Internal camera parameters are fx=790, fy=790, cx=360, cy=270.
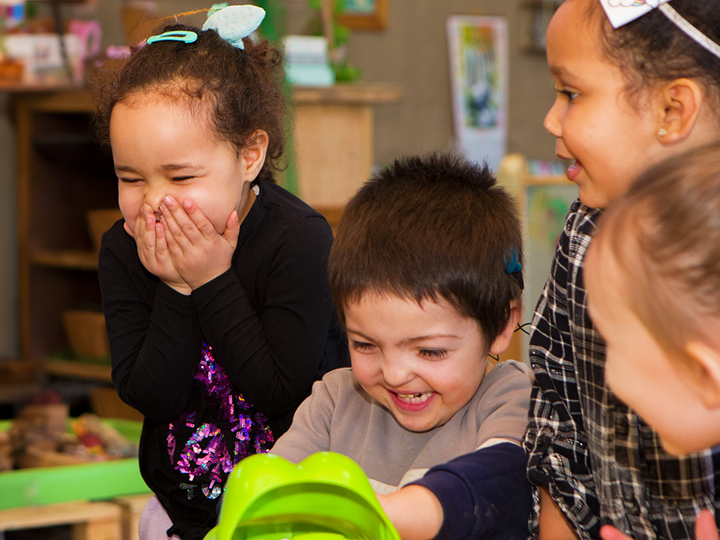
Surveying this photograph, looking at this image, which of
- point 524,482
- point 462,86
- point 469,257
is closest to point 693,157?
point 469,257

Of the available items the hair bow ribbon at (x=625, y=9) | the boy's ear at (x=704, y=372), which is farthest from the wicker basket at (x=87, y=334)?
the boy's ear at (x=704, y=372)

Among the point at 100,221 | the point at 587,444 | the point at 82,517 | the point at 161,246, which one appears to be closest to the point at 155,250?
the point at 161,246

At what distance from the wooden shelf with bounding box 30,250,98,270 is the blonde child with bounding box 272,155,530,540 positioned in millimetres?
1841

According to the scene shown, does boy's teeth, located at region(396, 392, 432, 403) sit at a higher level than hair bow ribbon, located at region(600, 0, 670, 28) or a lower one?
lower

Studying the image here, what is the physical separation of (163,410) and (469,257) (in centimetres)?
48

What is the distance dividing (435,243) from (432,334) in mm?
99

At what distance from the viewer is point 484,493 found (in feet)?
2.55

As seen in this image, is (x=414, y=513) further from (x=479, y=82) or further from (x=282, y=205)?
(x=479, y=82)

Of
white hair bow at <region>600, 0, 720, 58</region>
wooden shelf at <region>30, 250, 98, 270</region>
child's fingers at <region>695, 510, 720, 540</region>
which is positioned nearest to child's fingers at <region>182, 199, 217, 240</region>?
white hair bow at <region>600, 0, 720, 58</region>

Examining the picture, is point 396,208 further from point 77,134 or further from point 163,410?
point 77,134

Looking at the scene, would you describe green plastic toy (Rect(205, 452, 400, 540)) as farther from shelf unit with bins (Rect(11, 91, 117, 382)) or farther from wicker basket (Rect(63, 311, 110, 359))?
shelf unit with bins (Rect(11, 91, 117, 382))

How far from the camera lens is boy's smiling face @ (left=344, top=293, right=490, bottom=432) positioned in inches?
33.4

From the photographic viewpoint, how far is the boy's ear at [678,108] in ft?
2.47

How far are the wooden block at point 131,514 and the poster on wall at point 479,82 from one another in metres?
2.85
